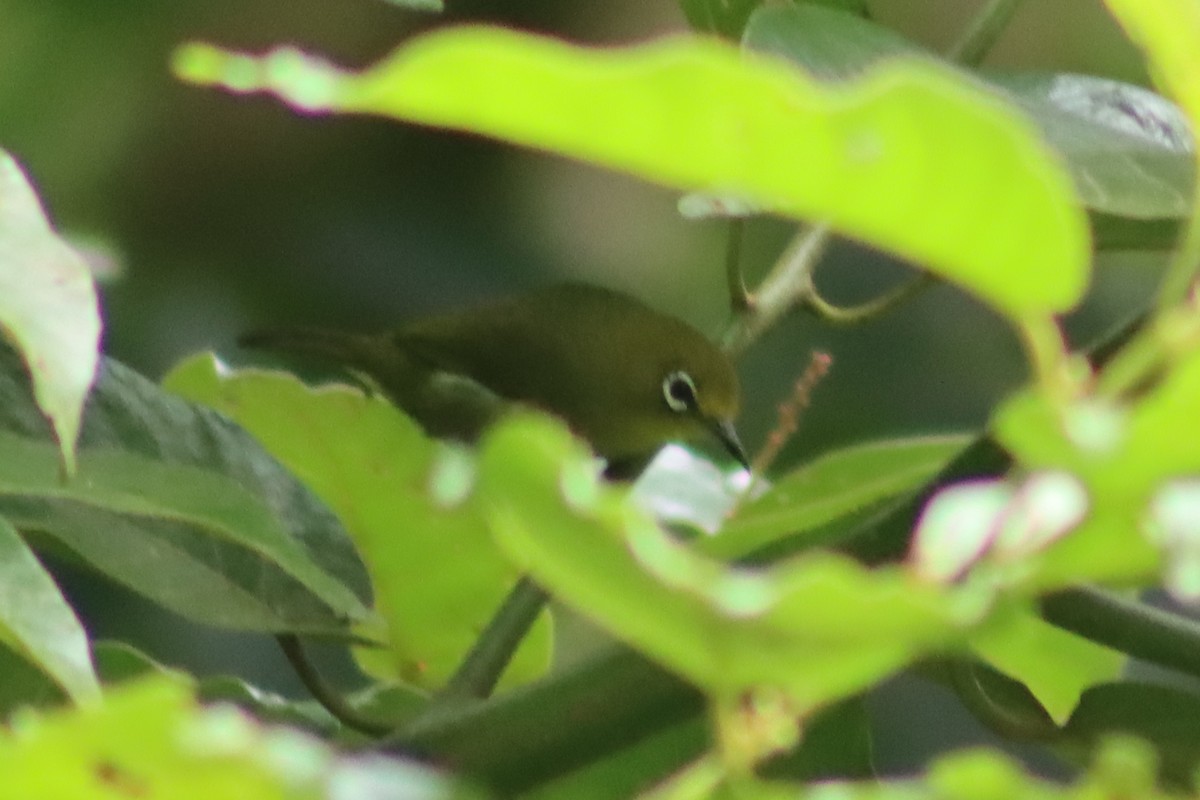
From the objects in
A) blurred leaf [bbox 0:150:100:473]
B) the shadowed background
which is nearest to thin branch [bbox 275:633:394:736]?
blurred leaf [bbox 0:150:100:473]

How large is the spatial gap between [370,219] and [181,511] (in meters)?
1.96

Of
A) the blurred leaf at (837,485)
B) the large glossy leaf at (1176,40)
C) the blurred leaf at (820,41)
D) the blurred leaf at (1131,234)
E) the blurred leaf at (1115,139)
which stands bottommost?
the blurred leaf at (837,485)

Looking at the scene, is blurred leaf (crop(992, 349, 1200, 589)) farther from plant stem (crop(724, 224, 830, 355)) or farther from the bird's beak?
the bird's beak

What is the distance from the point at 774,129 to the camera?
0.28m

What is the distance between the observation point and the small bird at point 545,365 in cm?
209

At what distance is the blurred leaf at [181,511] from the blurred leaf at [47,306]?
6.1 inches

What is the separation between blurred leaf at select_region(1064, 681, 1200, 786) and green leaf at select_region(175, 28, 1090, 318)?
383 millimetres

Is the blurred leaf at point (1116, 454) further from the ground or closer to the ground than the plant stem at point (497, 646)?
further from the ground

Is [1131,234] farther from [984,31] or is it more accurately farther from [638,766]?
[638,766]

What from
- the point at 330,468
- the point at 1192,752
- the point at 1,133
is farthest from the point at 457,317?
the point at 1192,752

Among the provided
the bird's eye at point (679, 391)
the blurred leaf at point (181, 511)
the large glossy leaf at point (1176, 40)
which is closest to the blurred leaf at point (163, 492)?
the blurred leaf at point (181, 511)

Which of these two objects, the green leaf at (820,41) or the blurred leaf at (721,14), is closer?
the green leaf at (820,41)

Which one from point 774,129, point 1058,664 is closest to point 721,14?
point 1058,664

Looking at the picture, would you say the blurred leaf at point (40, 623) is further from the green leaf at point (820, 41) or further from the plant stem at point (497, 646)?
the green leaf at point (820, 41)
